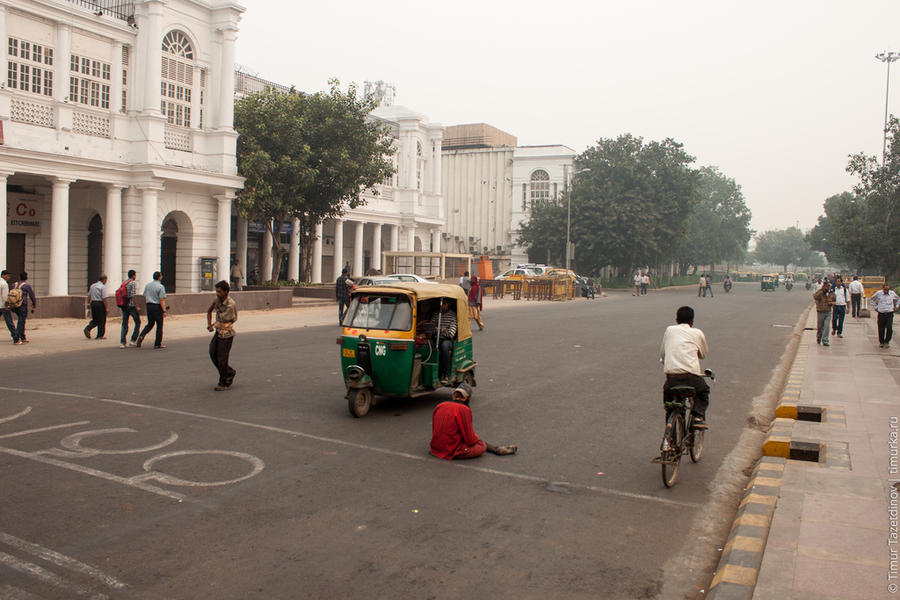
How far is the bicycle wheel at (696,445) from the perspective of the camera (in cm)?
775

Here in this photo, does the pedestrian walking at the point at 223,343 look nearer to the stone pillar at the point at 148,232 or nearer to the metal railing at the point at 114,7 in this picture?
the stone pillar at the point at 148,232

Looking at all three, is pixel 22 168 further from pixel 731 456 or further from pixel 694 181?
pixel 694 181

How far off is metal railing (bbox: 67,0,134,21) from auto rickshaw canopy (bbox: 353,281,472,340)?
23.4 m

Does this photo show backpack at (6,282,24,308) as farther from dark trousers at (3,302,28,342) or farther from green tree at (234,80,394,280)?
green tree at (234,80,394,280)

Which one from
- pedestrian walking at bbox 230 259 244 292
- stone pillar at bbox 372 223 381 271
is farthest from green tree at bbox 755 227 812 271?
pedestrian walking at bbox 230 259 244 292

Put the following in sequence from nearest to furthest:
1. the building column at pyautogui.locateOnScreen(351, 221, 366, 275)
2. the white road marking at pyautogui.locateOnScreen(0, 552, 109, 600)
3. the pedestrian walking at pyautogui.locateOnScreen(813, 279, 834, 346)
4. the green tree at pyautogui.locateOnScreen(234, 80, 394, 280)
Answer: the white road marking at pyautogui.locateOnScreen(0, 552, 109, 600)
the pedestrian walking at pyautogui.locateOnScreen(813, 279, 834, 346)
the green tree at pyautogui.locateOnScreen(234, 80, 394, 280)
the building column at pyautogui.locateOnScreen(351, 221, 366, 275)

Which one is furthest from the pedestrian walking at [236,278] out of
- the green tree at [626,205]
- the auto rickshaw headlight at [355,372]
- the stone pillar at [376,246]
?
the green tree at [626,205]

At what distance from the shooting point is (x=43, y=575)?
4574 millimetres

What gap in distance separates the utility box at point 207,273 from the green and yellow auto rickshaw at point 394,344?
22.6 metres

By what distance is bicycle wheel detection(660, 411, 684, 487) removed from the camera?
6.82m

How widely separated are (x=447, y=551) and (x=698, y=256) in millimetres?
92241

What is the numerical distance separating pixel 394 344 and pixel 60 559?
16.9 feet

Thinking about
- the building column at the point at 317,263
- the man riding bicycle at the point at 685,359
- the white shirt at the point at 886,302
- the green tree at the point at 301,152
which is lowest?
the man riding bicycle at the point at 685,359

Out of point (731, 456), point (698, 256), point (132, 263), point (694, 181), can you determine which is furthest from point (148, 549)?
point (698, 256)
